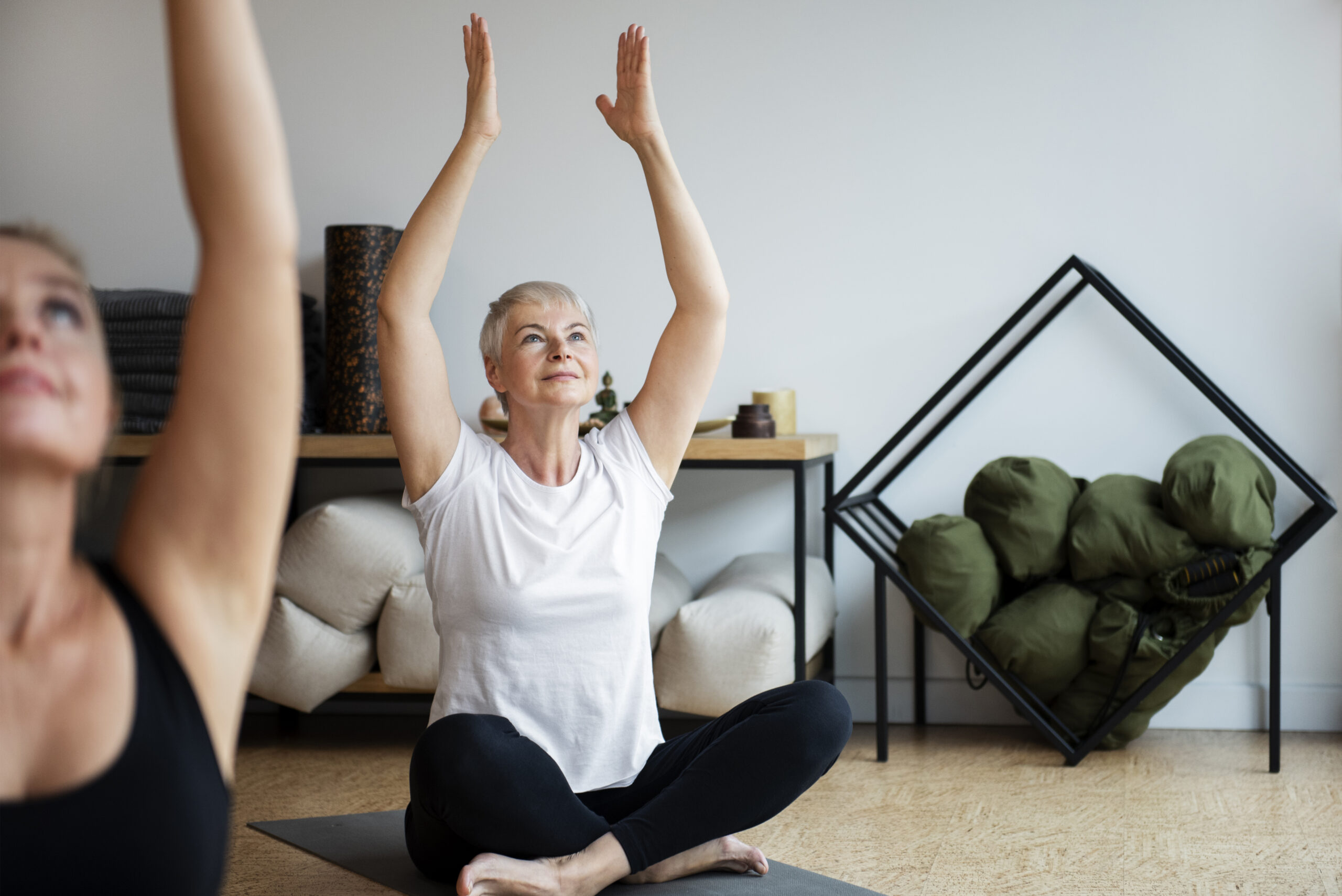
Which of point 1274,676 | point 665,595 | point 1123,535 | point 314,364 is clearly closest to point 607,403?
point 665,595

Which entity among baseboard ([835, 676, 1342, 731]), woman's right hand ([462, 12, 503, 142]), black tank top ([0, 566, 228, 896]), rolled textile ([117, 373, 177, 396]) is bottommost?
baseboard ([835, 676, 1342, 731])

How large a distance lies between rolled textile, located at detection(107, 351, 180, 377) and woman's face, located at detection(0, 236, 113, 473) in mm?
2329

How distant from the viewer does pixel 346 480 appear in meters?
3.18

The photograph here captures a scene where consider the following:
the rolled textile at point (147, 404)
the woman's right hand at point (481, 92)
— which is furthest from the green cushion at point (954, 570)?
the rolled textile at point (147, 404)

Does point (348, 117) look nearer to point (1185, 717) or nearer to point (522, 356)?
point (522, 356)

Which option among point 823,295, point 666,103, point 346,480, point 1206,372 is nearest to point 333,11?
point 666,103

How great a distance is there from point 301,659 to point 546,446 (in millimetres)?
1122

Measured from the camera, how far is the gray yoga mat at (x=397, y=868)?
164cm

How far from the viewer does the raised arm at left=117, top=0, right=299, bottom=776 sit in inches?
23.3

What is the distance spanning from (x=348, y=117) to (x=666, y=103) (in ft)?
2.87

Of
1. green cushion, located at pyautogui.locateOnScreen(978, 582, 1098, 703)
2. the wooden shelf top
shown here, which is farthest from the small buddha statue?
green cushion, located at pyautogui.locateOnScreen(978, 582, 1098, 703)

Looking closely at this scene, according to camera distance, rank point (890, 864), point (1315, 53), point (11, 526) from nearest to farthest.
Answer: point (11, 526), point (890, 864), point (1315, 53)

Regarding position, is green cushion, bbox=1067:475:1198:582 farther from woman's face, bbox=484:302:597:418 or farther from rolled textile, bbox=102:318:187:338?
rolled textile, bbox=102:318:187:338

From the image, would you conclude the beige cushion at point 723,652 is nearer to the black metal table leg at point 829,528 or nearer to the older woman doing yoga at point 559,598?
the black metal table leg at point 829,528
